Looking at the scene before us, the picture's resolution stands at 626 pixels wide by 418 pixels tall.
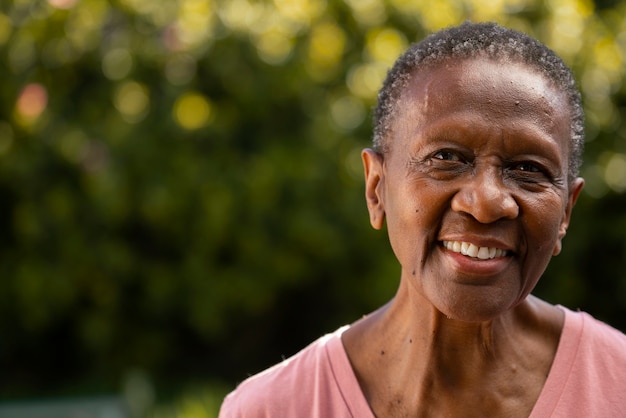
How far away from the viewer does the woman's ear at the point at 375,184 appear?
2486 millimetres

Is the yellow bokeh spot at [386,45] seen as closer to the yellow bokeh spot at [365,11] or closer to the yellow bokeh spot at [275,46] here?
the yellow bokeh spot at [365,11]

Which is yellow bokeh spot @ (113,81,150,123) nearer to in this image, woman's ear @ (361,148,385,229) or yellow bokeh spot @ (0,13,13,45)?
yellow bokeh spot @ (0,13,13,45)

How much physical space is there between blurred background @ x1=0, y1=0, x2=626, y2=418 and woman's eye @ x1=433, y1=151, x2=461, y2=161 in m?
2.99

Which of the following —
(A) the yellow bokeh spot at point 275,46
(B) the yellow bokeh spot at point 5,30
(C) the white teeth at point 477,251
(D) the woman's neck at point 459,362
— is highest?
(A) the yellow bokeh spot at point 275,46

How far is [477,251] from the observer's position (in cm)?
217

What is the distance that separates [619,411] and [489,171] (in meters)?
0.68

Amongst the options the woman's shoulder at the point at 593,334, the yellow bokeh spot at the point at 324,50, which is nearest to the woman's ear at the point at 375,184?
the woman's shoulder at the point at 593,334

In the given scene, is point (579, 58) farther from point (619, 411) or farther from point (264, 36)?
point (619, 411)

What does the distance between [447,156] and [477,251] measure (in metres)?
0.24

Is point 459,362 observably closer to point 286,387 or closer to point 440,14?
point 286,387

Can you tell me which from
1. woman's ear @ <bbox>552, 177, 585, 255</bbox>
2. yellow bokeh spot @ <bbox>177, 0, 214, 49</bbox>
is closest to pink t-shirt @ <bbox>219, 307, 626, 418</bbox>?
woman's ear @ <bbox>552, 177, 585, 255</bbox>

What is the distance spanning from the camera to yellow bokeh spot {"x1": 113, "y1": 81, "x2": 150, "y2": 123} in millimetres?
5598

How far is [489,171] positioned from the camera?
2.18 m

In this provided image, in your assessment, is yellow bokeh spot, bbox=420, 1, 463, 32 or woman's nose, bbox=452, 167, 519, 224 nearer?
woman's nose, bbox=452, 167, 519, 224
